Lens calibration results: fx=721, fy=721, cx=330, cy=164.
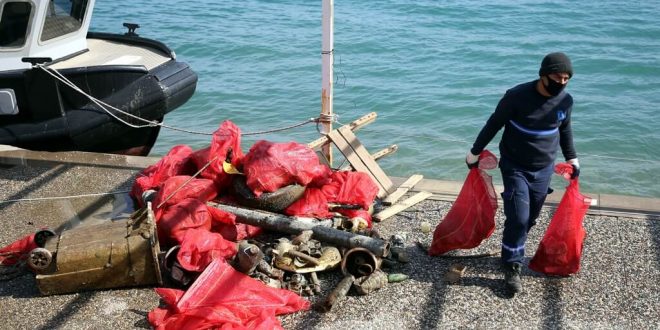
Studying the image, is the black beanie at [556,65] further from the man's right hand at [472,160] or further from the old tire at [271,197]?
the old tire at [271,197]

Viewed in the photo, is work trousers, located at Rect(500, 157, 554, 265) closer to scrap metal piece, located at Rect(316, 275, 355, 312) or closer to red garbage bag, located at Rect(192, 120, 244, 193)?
scrap metal piece, located at Rect(316, 275, 355, 312)

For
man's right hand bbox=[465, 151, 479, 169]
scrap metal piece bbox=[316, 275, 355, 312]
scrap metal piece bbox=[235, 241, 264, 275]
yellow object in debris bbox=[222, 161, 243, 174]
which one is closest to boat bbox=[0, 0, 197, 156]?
yellow object in debris bbox=[222, 161, 243, 174]

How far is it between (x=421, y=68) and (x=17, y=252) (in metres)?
13.0

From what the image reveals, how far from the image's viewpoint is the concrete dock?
468 centimetres

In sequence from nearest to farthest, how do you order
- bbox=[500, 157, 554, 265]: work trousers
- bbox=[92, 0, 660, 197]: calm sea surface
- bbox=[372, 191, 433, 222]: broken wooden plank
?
bbox=[500, 157, 554, 265]: work trousers
bbox=[372, 191, 433, 222]: broken wooden plank
bbox=[92, 0, 660, 197]: calm sea surface

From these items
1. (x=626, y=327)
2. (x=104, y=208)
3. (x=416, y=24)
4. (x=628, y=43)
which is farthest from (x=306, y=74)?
(x=626, y=327)

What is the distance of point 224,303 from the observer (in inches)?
179

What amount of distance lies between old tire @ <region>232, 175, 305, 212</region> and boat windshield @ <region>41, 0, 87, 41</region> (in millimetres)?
4261

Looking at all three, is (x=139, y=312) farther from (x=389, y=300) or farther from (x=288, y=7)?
(x=288, y=7)

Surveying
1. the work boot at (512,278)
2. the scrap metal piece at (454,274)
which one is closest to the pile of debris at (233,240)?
the scrap metal piece at (454,274)

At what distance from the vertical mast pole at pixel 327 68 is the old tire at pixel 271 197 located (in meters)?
1.16

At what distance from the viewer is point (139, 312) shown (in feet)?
15.7

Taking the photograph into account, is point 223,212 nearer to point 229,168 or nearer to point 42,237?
point 229,168

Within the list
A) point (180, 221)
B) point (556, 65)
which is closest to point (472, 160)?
point (556, 65)
